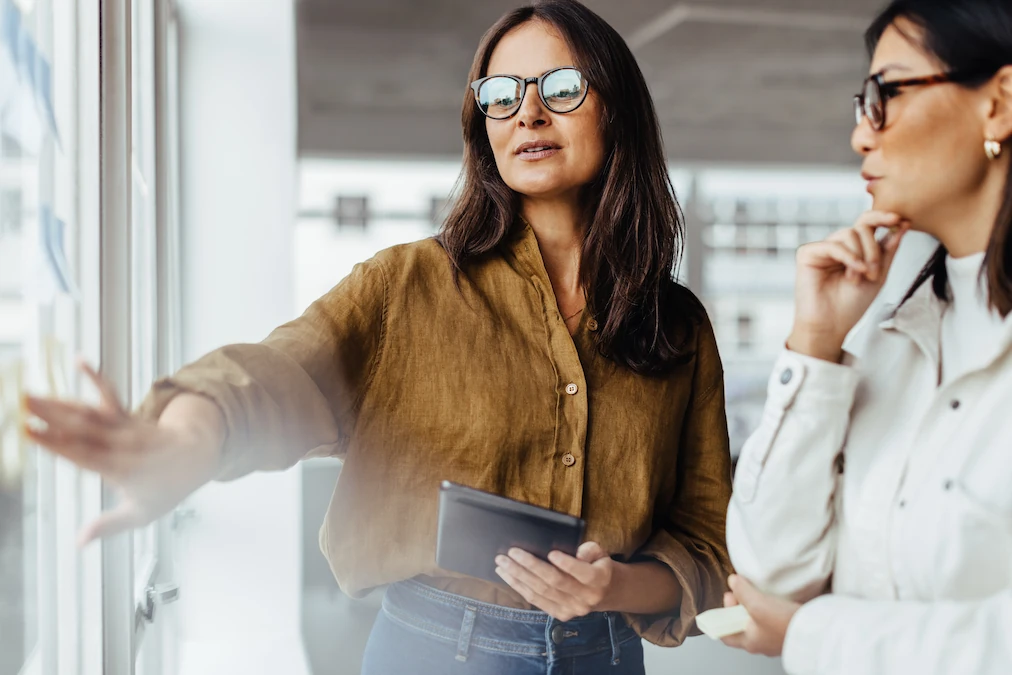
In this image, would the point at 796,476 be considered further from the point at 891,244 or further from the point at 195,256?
the point at 195,256

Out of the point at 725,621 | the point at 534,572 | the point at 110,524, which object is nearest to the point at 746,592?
the point at 725,621

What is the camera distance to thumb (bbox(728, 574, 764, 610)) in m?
0.61

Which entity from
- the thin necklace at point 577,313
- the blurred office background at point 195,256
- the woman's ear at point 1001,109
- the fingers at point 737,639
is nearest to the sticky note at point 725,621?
the fingers at point 737,639

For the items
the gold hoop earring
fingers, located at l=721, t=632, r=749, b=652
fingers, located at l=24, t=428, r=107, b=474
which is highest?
the gold hoop earring

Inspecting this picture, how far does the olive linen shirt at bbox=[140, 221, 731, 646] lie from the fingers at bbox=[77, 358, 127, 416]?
169 mm

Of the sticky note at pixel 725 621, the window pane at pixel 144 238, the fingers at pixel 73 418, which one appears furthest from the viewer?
the window pane at pixel 144 238

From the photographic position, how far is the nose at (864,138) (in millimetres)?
573

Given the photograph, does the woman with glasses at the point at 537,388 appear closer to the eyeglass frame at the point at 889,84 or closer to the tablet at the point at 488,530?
the tablet at the point at 488,530

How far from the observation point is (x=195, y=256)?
848 millimetres

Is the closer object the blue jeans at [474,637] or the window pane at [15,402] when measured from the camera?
the window pane at [15,402]

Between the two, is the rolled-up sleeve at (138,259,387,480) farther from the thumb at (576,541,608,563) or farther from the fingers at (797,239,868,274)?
the fingers at (797,239,868,274)

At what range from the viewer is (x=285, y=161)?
870 millimetres

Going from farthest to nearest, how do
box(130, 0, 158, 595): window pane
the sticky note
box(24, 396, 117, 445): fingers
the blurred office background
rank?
1. box(130, 0, 158, 595): window pane
2. the sticky note
3. the blurred office background
4. box(24, 396, 117, 445): fingers

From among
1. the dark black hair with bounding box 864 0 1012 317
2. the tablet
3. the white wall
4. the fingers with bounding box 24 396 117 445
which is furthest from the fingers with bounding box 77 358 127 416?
the dark black hair with bounding box 864 0 1012 317
